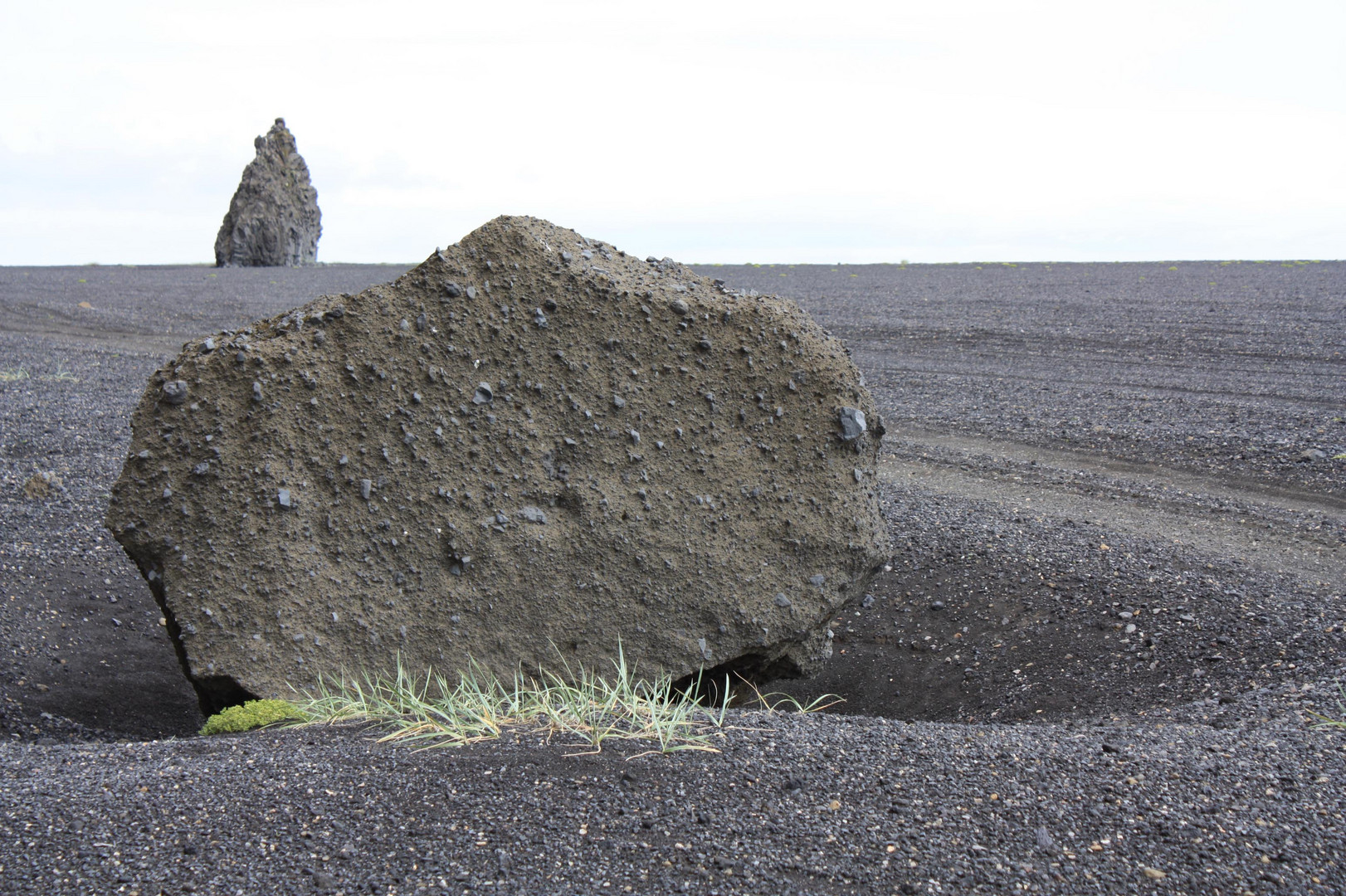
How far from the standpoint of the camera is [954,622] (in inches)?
192

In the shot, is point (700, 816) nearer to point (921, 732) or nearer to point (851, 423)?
point (921, 732)

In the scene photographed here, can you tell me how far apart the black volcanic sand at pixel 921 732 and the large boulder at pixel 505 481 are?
67 centimetres

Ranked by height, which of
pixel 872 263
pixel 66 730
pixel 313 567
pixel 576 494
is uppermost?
pixel 872 263

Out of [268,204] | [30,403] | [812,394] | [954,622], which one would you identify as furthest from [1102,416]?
[268,204]

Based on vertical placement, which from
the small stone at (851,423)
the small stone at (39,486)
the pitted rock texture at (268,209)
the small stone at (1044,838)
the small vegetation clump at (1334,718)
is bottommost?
the small stone at (1044,838)

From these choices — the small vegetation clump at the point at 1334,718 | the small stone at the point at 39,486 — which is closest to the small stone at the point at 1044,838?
the small vegetation clump at the point at 1334,718

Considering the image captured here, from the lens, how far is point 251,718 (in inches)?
133

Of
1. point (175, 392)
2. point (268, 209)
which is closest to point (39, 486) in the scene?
point (175, 392)

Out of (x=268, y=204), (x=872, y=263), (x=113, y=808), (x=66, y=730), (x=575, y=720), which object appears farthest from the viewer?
(x=872, y=263)

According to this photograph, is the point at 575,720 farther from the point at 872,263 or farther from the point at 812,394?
the point at 872,263

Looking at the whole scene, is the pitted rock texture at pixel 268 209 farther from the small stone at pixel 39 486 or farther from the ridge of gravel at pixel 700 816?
the ridge of gravel at pixel 700 816

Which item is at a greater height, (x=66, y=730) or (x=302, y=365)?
(x=302, y=365)

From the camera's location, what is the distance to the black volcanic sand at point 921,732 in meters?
2.34

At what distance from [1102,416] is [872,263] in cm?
2396
